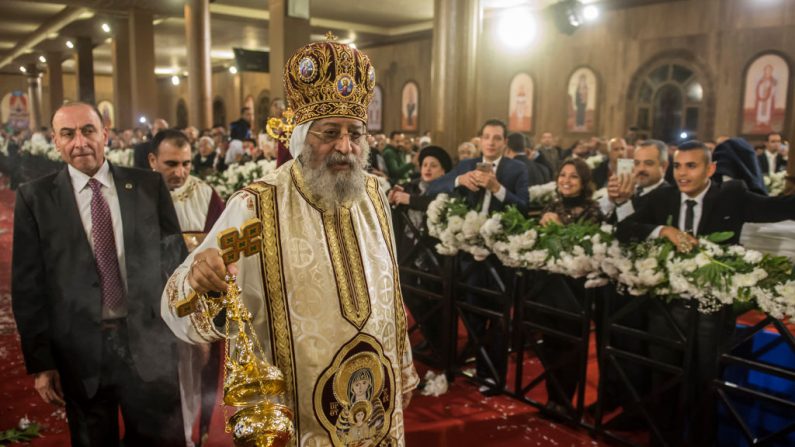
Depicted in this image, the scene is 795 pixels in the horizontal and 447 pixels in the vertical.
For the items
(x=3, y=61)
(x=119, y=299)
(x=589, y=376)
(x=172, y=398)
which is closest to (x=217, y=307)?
(x=119, y=299)

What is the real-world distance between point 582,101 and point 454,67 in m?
8.46

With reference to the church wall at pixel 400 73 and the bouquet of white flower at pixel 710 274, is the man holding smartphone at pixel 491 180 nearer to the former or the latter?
the bouquet of white flower at pixel 710 274

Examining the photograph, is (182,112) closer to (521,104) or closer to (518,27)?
(521,104)

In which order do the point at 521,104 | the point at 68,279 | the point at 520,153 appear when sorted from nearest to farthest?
the point at 68,279, the point at 520,153, the point at 521,104

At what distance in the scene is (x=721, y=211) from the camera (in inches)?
150

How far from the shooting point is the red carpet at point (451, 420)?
3881mm

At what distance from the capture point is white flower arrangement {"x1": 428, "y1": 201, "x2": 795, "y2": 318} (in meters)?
3.09

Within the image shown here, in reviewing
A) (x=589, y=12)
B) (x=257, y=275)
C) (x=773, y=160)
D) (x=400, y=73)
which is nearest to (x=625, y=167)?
(x=257, y=275)

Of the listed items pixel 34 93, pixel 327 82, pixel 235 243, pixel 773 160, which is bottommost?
pixel 235 243

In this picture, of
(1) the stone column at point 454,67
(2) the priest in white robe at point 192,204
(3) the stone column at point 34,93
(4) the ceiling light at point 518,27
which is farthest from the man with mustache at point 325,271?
(3) the stone column at point 34,93

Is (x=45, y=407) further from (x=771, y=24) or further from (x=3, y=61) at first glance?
(x=3, y=61)

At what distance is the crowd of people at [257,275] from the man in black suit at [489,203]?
0.40 meters

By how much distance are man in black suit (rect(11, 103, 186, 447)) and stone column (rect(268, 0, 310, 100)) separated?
8490mm

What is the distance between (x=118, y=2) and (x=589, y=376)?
1556 cm
